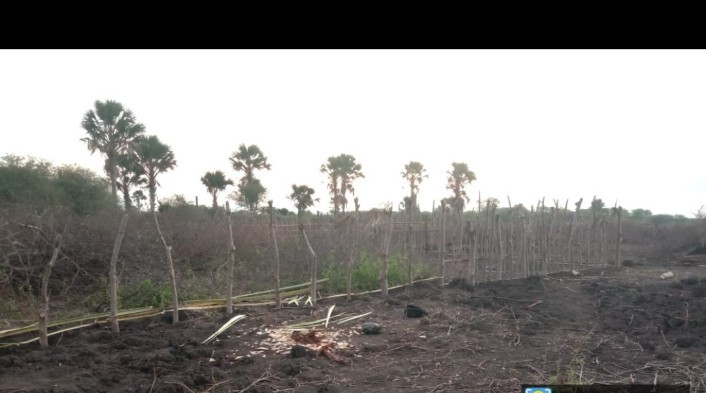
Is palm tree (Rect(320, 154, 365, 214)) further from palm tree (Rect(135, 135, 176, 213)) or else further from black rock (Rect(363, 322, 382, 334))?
black rock (Rect(363, 322, 382, 334))

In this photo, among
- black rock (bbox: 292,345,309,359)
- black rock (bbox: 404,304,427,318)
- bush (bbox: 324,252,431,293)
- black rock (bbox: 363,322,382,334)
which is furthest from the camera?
bush (bbox: 324,252,431,293)

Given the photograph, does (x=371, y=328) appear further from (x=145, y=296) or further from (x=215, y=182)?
(x=215, y=182)

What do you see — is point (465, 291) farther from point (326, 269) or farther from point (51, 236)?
point (51, 236)

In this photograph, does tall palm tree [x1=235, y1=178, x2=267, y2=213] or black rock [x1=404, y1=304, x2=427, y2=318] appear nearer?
black rock [x1=404, y1=304, x2=427, y2=318]

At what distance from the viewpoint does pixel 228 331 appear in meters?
6.13

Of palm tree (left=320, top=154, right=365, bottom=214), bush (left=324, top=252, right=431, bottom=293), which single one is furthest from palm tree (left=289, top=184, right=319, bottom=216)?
bush (left=324, top=252, right=431, bottom=293)

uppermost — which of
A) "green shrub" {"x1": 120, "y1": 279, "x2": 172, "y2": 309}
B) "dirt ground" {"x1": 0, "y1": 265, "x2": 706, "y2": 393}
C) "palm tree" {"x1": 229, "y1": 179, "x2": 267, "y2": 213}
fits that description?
"palm tree" {"x1": 229, "y1": 179, "x2": 267, "y2": 213}

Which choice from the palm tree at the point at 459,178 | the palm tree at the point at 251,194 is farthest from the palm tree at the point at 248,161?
the palm tree at the point at 459,178

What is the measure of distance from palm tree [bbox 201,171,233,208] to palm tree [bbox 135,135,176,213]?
2536 millimetres

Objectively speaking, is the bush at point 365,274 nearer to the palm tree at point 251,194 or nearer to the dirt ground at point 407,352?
the dirt ground at point 407,352

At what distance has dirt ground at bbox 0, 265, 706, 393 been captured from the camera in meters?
4.30

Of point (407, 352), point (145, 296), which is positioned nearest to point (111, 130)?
point (145, 296)

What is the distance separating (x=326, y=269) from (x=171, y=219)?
4.01 m

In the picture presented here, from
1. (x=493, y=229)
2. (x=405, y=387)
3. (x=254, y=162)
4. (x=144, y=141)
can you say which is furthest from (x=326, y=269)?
(x=254, y=162)
